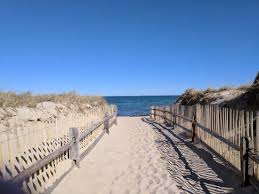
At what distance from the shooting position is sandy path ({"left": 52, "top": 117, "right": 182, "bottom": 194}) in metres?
7.18

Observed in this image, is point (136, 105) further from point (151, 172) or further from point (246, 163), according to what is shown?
point (246, 163)

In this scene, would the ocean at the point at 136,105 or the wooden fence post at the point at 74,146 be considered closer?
the wooden fence post at the point at 74,146

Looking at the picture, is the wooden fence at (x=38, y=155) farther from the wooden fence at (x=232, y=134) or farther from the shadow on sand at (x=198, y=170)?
the wooden fence at (x=232, y=134)

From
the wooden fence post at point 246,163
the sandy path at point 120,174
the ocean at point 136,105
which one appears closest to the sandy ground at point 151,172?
the sandy path at point 120,174

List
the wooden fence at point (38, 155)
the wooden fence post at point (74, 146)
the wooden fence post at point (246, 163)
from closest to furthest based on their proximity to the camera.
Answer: the wooden fence at point (38, 155) → the wooden fence post at point (246, 163) → the wooden fence post at point (74, 146)

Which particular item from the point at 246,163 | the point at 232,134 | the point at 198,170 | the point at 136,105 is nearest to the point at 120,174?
the point at 198,170

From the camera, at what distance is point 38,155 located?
642 centimetres

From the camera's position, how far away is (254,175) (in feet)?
21.8

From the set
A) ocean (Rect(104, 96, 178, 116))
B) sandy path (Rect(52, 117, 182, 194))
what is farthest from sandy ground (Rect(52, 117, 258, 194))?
ocean (Rect(104, 96, 178, 116))

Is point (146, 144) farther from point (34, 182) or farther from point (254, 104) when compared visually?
point (34, 182)

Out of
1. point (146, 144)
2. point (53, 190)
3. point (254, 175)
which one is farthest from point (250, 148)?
point (146, 144)

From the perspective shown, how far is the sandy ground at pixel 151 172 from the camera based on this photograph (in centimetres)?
712

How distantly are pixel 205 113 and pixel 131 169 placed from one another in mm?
3705

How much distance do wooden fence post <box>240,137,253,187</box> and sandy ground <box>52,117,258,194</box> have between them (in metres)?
0.26
